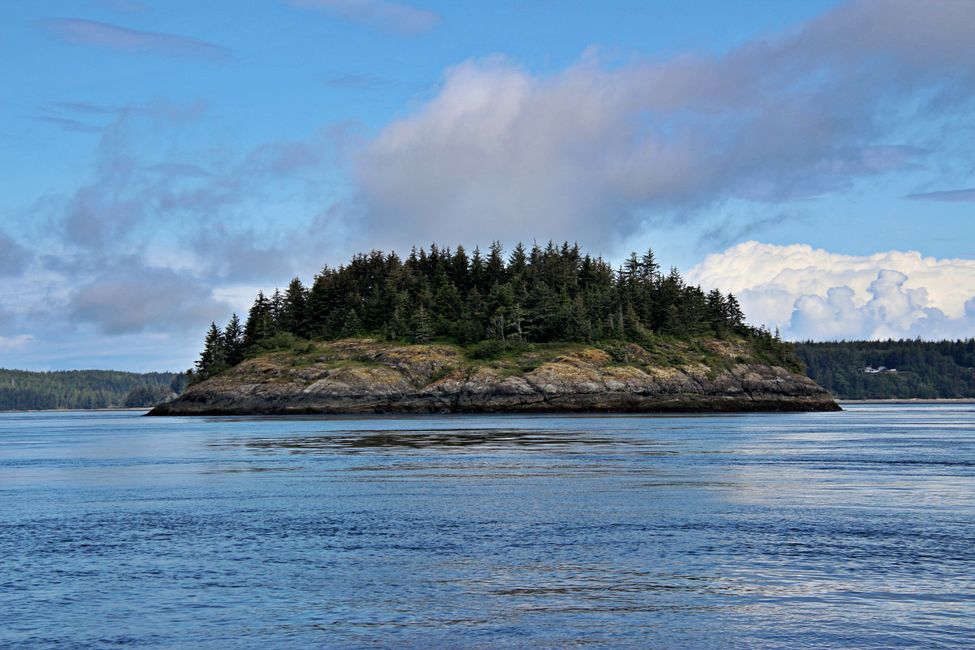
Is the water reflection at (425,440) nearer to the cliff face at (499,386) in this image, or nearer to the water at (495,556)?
the water at (495,556)

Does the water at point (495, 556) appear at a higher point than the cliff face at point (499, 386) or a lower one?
lower

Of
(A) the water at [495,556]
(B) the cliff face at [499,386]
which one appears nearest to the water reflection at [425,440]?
(A) the water at [495,556]

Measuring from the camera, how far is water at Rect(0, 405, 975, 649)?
21344mm

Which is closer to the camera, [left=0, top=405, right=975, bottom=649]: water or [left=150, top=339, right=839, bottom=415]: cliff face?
[left=0, top=405, right=975, bottom=649]: water

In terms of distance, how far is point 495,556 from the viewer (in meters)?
30.1

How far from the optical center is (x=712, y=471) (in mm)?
58750

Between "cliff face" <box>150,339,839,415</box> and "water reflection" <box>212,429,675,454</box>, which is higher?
"cliff face" <box>150,339,839,415</box>

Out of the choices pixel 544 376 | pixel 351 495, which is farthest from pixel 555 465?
pixel 544 376

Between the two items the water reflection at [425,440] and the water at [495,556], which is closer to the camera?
the water at [495,556]

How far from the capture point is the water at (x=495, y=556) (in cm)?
2134

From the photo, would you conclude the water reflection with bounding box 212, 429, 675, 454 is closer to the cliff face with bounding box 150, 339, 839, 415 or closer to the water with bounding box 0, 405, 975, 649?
the water with bounding box 0, 405, 975, 649

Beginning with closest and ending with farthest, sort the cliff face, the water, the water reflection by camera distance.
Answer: the water
the water reflection
the cliff face

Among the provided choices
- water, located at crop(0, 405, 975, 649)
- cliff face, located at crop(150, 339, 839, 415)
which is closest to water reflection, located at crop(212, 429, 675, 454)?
water, located at crop(0, 405, 975, 649)

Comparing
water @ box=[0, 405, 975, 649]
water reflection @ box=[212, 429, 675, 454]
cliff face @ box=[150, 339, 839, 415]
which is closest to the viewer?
water @ box=[0, 405, 975, 649]
